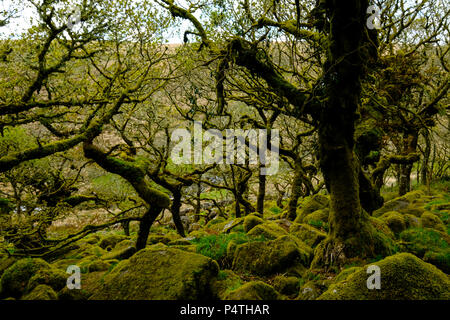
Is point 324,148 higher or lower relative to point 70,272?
higher

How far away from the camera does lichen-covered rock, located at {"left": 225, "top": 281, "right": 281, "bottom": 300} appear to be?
14.6ft

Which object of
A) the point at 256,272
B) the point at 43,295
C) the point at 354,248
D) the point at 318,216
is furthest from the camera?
the point at 318,216

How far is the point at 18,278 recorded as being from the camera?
709 centimetres

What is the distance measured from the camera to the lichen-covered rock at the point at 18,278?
6.91 m

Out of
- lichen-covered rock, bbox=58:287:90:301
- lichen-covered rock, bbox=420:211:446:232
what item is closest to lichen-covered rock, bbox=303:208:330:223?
lichen-covered rock, bbox=420:211:446:232

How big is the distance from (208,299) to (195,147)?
14070mm

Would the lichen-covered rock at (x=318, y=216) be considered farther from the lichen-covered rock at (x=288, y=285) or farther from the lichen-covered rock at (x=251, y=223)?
the lichen-covered rock at (x=288, y=285)

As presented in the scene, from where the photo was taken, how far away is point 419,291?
3.68m

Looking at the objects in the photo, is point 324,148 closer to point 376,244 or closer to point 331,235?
point 331,235

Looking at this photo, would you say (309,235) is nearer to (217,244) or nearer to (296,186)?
(217,244)

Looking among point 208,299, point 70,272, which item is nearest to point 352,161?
point 208,299

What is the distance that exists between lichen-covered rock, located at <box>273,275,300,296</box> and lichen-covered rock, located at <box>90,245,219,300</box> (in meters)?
1.49

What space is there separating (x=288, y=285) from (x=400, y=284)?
251 cm

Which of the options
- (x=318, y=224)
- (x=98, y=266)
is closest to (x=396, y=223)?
(x=318, y=224)
